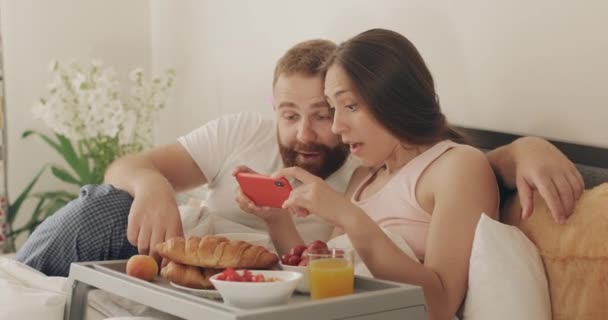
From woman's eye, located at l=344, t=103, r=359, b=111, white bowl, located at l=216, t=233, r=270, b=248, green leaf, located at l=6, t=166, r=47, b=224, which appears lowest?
green leaf, located at l=6, t=166, r=47, b=224

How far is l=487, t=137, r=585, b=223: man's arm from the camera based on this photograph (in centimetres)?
174

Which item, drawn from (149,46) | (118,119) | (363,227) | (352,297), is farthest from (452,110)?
(149,46)

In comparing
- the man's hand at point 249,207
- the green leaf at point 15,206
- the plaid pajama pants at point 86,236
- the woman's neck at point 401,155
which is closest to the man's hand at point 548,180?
the woman's neck at point 401,155

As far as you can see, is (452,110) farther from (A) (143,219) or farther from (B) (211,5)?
(B) (211,5)

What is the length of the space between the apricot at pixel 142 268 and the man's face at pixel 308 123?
63cm

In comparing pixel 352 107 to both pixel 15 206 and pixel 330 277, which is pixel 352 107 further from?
pixel 15 206

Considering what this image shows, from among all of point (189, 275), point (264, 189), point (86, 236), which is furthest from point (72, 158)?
point (189, 275)

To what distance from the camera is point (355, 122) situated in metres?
1.99

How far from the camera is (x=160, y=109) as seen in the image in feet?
13.0

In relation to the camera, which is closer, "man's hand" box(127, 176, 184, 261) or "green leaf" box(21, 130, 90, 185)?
"man's hand" box(127, 176, 184, 261)

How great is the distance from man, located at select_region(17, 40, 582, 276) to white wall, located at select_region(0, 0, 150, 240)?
5.11 feet

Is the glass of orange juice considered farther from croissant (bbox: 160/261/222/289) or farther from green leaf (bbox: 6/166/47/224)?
green leaf (bbox: 6/166/47/224)

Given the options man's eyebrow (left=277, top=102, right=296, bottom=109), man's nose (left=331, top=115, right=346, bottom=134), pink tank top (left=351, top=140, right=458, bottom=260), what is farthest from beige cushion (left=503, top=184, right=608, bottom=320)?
man's eyebrow (left=277, top=102, right=296, bottom=109)

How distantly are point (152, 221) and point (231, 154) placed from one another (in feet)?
1.89
